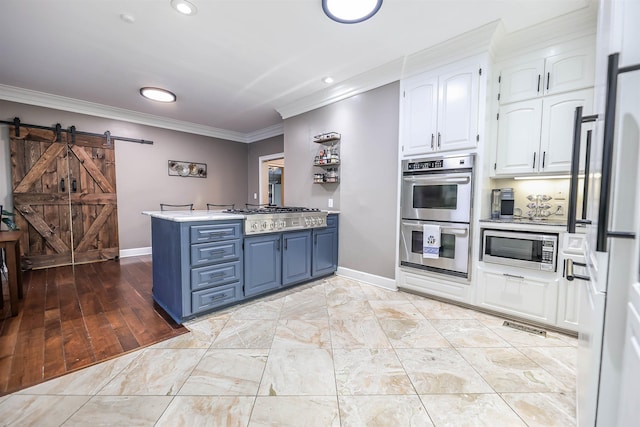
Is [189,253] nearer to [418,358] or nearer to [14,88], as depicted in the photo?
[418,358]

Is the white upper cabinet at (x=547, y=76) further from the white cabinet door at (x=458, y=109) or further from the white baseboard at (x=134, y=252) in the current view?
the white baseboard at (x=134, y=252)

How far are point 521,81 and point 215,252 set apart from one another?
10.9 ft

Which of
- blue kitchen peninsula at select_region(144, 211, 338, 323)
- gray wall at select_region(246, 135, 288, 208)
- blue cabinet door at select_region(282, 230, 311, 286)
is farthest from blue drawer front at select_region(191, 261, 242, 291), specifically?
gray wall at select_region(246, 135, 288, 208)

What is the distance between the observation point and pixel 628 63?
0.78m

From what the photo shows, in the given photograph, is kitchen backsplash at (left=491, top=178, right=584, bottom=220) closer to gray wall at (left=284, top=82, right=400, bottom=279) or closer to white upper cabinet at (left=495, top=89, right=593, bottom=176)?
white upper cabinet at (left=495, top=89, right=593, bottom=176)

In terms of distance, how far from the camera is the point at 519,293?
2.37 metres

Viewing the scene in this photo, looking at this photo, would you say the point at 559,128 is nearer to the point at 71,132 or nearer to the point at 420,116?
the point at 420,116

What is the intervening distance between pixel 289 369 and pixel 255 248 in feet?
4.44

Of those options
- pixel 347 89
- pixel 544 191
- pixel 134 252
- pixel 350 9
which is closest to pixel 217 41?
pixel 350 9

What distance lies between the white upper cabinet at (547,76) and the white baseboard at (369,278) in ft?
7.40

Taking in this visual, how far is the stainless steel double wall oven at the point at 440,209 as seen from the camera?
2613 mm

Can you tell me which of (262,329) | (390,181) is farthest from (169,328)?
(390,181)

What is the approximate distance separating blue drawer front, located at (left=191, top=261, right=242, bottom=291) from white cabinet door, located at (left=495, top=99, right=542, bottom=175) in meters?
2.81

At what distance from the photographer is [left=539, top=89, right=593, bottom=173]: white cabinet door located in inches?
88.7
